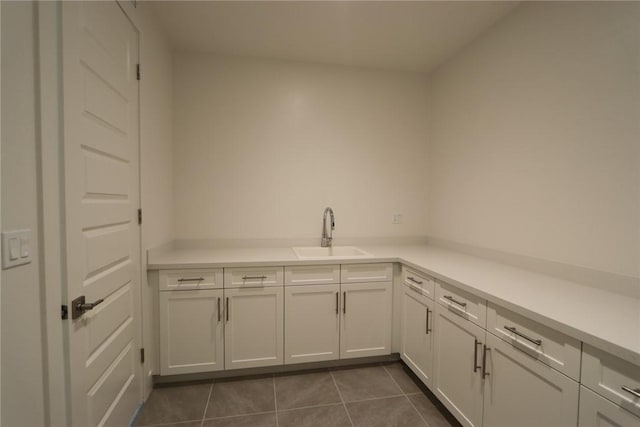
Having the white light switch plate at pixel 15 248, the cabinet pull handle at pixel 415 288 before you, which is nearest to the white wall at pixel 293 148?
the cabinet pull handle at pixel 415 288

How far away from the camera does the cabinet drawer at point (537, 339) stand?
943 millimetres

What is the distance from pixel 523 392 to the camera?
1.12m

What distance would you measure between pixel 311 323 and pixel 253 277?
564 mm

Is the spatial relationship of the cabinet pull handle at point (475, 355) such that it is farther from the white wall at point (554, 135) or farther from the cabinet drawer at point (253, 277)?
the cabinet drawer at point (253, 277)

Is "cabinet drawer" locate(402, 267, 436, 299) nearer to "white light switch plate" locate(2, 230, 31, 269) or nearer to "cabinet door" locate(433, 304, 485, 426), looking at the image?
"cabinet door" locate(433, 304, 485, 426)

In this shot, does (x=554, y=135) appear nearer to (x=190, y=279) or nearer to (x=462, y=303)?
(x=462, y=303)

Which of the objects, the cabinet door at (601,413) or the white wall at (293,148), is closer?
the cabinet door at (601,413)

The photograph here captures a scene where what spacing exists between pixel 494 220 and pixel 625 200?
0.72m

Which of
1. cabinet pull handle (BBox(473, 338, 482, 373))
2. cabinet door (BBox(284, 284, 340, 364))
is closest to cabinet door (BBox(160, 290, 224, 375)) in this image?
cabinet door (BBox(284, 284, 340, 364))

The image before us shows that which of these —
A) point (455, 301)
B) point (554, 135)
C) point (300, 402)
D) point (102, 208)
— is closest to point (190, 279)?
point (102, 208)

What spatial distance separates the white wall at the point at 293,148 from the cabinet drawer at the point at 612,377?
180cm

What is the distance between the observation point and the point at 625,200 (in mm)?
1235

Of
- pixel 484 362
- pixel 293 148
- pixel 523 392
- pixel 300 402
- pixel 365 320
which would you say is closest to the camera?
pixel 523 392

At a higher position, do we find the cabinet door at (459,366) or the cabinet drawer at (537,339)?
the cabinet drawer at (537,339)
